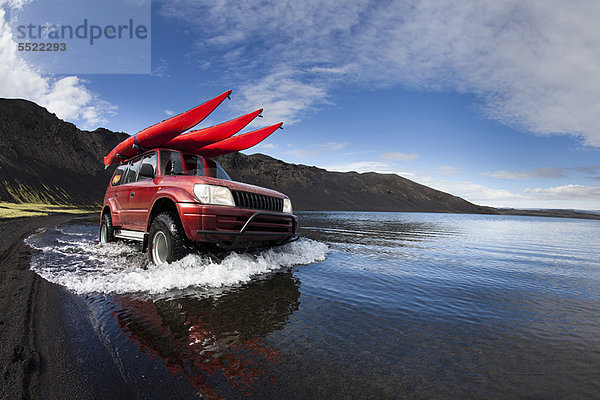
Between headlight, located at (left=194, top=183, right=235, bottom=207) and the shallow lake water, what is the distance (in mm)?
988

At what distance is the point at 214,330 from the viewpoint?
2746 mm

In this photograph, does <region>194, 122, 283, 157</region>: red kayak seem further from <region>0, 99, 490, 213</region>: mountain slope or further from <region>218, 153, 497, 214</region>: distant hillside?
<region>218, 153, 497, 214</region>: distant hillside

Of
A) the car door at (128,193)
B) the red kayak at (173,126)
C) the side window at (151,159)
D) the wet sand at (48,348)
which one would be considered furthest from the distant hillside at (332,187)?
the wet sand at (48,348)

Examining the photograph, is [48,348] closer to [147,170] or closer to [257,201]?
[257,201]

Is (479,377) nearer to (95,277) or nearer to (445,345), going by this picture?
(445,345)

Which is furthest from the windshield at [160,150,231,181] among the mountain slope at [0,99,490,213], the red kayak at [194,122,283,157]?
the mountain slope at [0,99,490,213]

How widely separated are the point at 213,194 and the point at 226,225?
516mm

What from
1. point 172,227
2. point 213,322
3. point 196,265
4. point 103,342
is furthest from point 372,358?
point 172,227

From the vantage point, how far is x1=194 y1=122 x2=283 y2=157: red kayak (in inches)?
272

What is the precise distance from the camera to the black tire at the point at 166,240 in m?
4.62

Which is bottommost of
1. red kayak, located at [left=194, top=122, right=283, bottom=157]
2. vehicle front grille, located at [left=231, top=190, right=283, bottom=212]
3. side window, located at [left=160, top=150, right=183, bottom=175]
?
vehicle front grille, located at [left=231, top=190, right=283, bottom=212]

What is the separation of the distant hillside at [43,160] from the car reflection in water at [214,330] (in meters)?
65.0

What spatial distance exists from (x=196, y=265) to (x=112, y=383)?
293 centimetres

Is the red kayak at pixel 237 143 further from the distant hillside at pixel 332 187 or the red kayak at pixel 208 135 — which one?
the distant hillside at pixel 332 187
